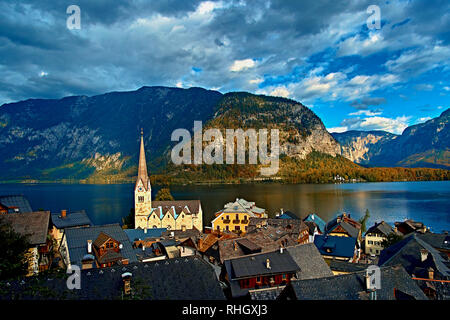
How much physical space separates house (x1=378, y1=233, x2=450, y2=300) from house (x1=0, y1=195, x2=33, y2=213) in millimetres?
39557

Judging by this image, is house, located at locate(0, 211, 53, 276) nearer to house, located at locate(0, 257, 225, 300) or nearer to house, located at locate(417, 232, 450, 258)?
house, located at locate(0, 257, 225, 300)

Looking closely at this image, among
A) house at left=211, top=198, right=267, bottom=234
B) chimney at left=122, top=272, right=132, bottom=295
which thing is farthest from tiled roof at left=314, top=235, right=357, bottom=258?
chimney at left=122, top=272, right=132, bottom=295

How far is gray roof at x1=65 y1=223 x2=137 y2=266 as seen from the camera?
27734mm

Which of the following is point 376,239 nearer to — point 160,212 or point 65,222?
point 160,212

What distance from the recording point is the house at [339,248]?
37531 mm

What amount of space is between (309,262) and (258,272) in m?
5.71

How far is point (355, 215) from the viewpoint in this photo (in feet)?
262

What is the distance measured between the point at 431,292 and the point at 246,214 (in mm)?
37517

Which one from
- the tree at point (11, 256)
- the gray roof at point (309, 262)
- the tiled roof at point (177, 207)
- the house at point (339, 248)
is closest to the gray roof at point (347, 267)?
the gray roof at point (309, 262)

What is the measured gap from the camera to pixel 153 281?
53.1ft

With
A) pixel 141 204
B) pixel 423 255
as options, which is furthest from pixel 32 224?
pixel 423 255
